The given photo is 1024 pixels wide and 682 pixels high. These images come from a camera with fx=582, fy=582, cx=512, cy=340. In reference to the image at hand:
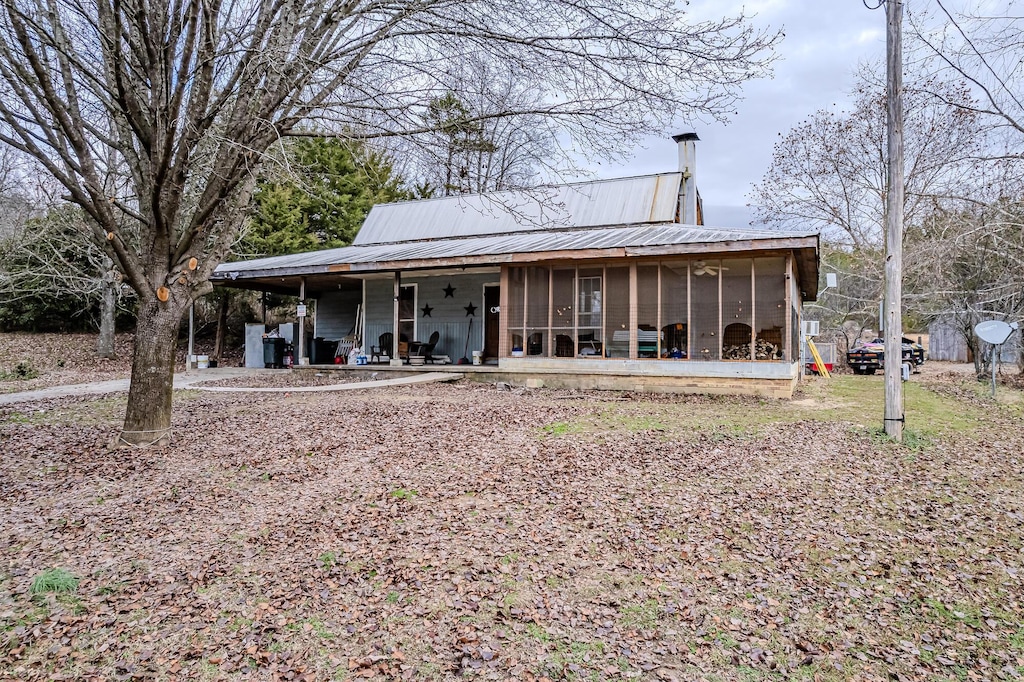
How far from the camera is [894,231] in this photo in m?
6.67

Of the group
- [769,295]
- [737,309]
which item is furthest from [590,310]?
[769,295]

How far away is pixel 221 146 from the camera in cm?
642

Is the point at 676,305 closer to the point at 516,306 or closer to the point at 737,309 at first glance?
the point at 737,309

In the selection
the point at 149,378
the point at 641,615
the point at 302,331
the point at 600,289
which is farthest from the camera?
the point at 302,331

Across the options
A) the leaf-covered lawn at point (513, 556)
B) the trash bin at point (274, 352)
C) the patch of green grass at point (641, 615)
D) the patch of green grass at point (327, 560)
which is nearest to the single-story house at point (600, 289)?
the trash bin at point (274, 352)

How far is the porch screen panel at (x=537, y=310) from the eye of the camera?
12305mm

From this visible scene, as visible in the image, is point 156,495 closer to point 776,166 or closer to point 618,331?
point 618,331

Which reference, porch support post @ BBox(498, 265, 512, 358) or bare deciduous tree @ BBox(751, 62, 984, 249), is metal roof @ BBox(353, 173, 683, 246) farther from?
bare deciduous tree @ BBox(751, 62, 984, 249)

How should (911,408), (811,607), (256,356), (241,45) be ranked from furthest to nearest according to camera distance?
1. (256,356)
2. (911,408)
3. (241,45)
4. (811,607)

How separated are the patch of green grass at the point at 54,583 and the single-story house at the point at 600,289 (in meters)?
4.98

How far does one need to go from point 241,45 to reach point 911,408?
35.3ft

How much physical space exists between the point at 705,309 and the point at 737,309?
22.1 inches

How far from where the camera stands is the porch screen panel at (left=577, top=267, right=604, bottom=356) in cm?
1184

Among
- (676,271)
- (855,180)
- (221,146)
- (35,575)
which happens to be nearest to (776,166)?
(855,180)
